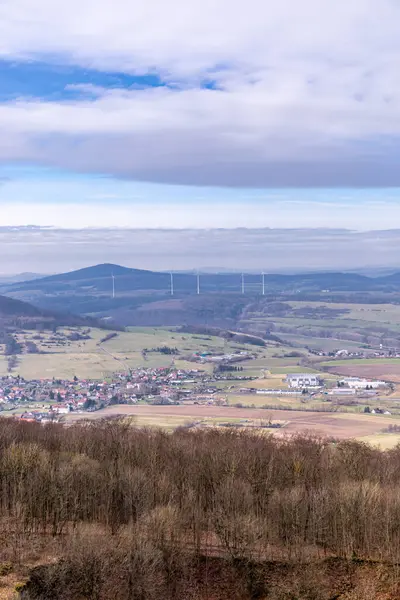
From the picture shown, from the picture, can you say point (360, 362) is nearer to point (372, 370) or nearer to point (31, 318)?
point (372, 370)

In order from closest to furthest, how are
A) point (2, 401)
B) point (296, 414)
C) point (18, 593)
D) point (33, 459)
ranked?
point (18, 593)
point (33, 459)
point (296, 414)
point (2, 401)

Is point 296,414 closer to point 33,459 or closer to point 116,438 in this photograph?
point 116,438

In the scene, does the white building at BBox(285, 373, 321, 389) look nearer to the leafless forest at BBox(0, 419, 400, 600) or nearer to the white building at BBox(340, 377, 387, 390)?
the white building at BBox(340, 377, 387, 390)

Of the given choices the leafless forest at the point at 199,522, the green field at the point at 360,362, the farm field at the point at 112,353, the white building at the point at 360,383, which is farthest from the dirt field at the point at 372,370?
the leafless forest at the point at 199,522

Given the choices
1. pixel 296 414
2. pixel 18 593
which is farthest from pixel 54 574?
pixel 296 414

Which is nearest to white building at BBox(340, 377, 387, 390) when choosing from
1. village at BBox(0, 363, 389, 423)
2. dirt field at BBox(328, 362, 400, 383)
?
village at BBox(0, 363, 389, 423)

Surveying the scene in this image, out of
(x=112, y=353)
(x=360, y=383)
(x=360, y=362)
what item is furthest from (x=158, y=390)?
(x=360, y=362)

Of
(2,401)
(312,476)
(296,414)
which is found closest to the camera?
(312,476)
